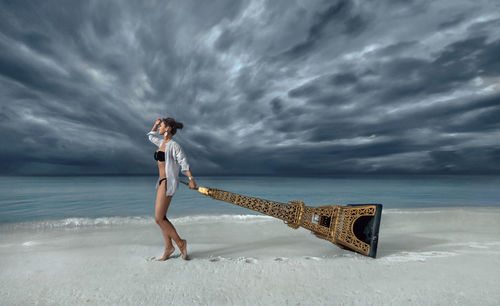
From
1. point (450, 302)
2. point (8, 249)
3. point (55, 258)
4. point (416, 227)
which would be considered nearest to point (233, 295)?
point (450, 302)

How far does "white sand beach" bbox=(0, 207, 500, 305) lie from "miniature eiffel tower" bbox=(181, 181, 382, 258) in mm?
324

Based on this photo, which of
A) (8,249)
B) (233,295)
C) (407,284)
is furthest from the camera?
(8,249)

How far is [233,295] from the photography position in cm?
300

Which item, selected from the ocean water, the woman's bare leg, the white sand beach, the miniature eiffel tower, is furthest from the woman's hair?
the ocean water

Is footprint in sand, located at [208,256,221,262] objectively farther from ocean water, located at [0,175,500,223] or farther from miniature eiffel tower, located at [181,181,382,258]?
ocean water, located at [0,175,500,223]

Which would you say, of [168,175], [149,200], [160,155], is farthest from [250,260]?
[149,200]

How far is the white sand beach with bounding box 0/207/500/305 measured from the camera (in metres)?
2.94

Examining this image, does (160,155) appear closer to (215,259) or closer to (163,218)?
(163,218)

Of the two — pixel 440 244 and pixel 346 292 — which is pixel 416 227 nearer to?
pixel 440 244

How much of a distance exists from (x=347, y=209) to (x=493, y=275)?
2.24 metres

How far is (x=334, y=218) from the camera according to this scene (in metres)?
4.32

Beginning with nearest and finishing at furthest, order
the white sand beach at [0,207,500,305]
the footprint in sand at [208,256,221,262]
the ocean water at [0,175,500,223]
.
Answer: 1. the white sand beach at [0,207,500,305]
2. the footprint in sand at [208,256,221,262]
3. the ocean water at [0,175,500,223]

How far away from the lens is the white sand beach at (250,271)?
2939 mm

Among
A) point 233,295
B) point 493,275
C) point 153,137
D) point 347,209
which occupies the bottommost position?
point 233,295
